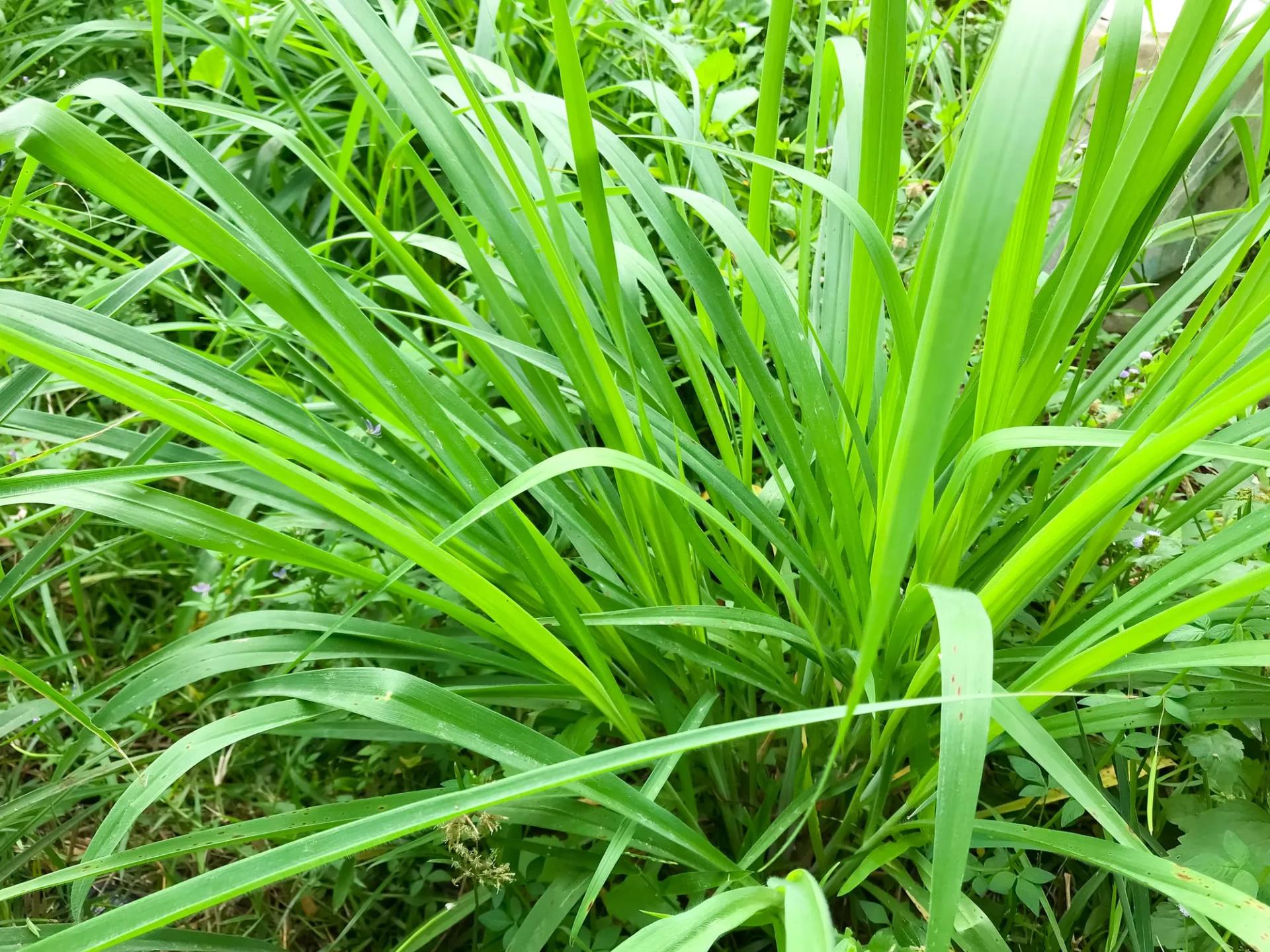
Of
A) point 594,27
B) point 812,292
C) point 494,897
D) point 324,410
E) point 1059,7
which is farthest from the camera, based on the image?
point 594,27

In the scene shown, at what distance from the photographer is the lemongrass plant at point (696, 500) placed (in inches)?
18.2

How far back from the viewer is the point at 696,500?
1.81 feet

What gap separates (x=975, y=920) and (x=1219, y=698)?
0.88 ft

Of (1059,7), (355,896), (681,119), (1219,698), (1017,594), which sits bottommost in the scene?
(355,896)

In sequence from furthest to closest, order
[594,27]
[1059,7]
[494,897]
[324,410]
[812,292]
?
[594,27] → [324,410] → [812,292] → [494,897] → [1059,7]

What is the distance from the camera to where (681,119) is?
35.4 inches

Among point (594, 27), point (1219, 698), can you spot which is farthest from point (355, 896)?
point (594, 27)

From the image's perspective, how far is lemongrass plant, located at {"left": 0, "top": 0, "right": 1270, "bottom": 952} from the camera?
1.52 ft

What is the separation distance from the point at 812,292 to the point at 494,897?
61cm

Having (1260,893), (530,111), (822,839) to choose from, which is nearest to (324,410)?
(530,111)

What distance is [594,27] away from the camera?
1.31 meters

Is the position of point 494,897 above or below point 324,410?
below

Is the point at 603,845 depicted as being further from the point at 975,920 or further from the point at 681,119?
the point at 681,119

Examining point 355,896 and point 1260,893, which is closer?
point 1260,893
